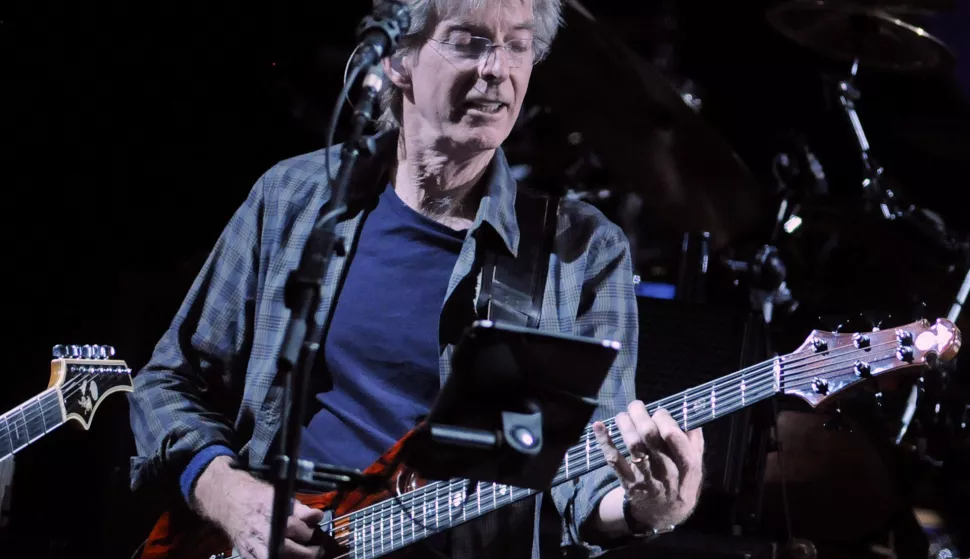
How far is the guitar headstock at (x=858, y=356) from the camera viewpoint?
2100 millimetres

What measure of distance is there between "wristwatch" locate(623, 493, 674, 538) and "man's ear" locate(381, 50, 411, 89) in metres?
1.30

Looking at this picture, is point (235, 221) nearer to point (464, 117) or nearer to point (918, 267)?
point (464, 117)

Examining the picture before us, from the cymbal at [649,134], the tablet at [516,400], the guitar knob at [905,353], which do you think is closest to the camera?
the tablet at [516,400]

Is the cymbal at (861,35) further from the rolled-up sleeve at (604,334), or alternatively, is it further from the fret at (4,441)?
the fret at (4,441)

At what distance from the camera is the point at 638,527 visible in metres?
2.19

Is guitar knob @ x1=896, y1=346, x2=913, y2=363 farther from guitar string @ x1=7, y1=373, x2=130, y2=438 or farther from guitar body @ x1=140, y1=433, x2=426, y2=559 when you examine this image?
guitar string @ x1=7, y1=373, x2=130, y2=438

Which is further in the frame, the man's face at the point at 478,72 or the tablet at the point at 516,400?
the man's face at the point at 478,72

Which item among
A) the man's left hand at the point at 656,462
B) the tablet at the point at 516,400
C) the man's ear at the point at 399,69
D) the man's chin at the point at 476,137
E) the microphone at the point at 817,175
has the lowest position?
the microphone at the point at 817,175

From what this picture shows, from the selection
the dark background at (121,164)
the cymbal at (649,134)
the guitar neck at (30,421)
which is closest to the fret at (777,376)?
the cymbal at (649,134)

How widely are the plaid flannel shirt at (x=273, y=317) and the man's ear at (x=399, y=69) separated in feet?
0.49

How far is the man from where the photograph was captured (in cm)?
241

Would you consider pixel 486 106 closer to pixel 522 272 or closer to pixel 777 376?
pixel 522 272

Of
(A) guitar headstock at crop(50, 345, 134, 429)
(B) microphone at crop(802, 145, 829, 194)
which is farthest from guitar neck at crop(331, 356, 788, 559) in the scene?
(B) microphone at crop(802, 145, 829, 194)

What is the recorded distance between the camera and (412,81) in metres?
2.69
